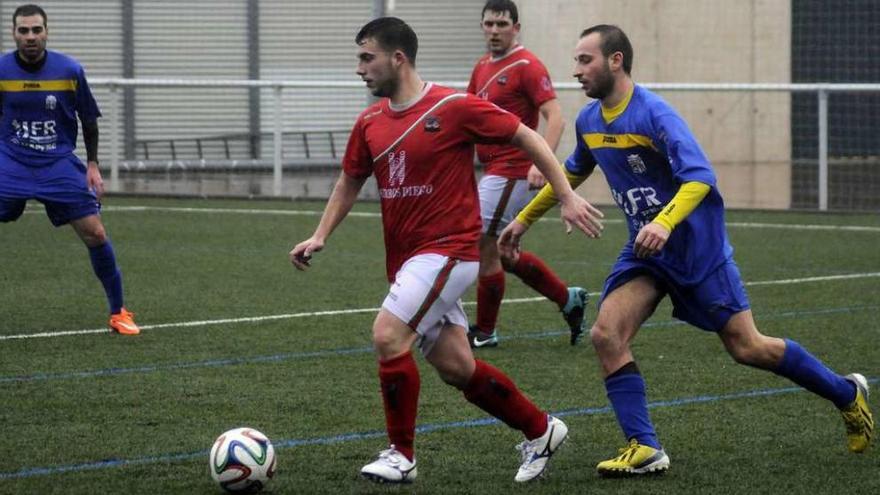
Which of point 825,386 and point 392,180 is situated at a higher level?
point 392,180

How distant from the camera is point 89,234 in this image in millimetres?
9859

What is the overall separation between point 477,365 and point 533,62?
4025 millimetres

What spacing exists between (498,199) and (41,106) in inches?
117

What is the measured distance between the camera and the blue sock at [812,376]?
6219 mm

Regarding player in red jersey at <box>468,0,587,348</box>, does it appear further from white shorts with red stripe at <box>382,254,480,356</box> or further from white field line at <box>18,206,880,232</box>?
white field line at <box>18,206,880,232</box>

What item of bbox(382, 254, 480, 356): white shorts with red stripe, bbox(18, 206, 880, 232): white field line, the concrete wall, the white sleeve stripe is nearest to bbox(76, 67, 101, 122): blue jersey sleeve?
the white sleeve stripe

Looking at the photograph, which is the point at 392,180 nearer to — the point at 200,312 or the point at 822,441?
the point at 822,441

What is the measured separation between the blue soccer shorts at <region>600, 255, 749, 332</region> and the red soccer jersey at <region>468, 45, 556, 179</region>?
11.0 ft

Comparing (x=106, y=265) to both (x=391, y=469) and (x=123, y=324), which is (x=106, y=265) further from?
(x=391, y=469)

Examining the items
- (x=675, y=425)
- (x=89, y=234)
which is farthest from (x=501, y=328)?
(x=675, y=425)

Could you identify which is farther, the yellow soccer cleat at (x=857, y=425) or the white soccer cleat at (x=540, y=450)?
the yellow soccer cleat at (x=857, y=425)

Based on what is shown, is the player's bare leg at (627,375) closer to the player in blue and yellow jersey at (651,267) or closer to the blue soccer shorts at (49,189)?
the player in blue and yellow jersey at (651,267)

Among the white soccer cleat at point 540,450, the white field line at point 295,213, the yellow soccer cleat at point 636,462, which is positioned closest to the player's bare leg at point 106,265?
the white soccer cleat at point 540,450

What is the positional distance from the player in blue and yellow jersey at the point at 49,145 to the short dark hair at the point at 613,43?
4614 mm
